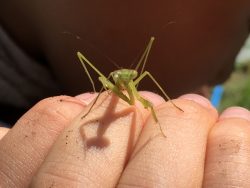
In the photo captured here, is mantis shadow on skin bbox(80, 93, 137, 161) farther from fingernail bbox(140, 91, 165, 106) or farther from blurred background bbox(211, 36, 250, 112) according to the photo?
blurred background bbox(211, 36, 250, 112)

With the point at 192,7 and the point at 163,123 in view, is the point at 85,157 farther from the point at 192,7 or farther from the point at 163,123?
the point at 192,7

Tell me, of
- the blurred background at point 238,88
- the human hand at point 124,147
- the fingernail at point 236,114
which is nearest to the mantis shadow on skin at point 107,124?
the human hand at point 124,147

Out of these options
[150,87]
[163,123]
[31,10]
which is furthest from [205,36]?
[163,123]

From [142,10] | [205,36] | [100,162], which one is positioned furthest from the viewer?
[205,36]

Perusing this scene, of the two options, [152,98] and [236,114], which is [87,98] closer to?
[152,98]

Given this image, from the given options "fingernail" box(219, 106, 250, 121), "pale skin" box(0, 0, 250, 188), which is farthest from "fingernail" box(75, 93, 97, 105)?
"fingernail" box(219, 106, 250, 121)

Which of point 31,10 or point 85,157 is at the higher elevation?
point 31,10
